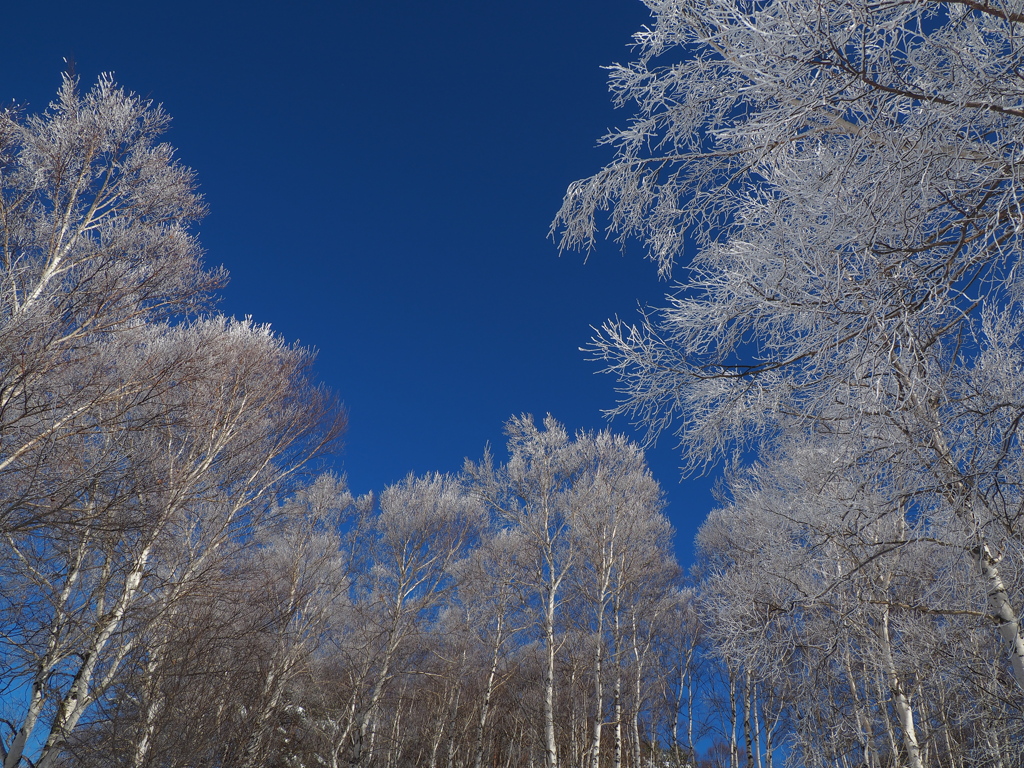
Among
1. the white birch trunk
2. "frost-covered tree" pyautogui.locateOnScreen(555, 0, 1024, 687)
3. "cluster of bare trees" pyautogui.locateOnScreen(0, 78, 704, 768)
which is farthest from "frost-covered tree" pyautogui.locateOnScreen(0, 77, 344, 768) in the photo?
the white birch trunk

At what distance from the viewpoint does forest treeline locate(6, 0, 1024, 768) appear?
263 cm

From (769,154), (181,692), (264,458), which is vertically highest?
(264,458)

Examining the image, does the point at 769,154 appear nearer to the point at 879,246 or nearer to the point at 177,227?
the point at 879,246

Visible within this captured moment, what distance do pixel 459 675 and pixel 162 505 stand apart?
10.4 m

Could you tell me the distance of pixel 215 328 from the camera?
9031mm

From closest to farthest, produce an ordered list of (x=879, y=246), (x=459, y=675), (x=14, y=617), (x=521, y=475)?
(x=879, y=246) → (x=14, y=617) → (x=521, y=475) → (x=459, y=675)

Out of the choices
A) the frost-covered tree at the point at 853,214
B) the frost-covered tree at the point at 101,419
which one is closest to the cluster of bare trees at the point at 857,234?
the frost-covered tree at the point at 853,214

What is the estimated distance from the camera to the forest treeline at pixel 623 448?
2.63 m

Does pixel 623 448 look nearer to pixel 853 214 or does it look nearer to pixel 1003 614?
pixel 1003 614

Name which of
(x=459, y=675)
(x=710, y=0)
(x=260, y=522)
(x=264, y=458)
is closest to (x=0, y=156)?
(x=264, y=458)

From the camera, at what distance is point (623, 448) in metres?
14.8

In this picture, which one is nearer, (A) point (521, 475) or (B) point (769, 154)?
(B) point (769, 154)

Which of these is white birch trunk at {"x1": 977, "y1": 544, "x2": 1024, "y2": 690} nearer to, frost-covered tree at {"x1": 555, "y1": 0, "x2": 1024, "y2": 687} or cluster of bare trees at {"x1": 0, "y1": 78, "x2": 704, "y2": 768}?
frost-covered tree at {"x1": 555, "y1": 0, "x2": 1024, "y2": 687}

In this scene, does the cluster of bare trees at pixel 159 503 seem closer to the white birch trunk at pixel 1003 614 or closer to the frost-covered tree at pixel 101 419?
the frost-covered tree at pixel 101 419
